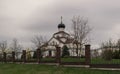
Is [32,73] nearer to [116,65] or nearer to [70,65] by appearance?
[70,65]

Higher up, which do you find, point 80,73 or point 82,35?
point 82,35

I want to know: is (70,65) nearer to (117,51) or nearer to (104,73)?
(104,73)

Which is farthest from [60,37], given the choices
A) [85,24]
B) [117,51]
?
[117,51]

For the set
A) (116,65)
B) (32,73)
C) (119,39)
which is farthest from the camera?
(119,39)

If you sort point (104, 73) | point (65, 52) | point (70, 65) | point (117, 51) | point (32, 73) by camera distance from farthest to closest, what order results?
point (65, 52)
point (117, 51)
point (70, 65)
point (32, 73)
point (104, 73)

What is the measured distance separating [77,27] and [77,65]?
1673cm

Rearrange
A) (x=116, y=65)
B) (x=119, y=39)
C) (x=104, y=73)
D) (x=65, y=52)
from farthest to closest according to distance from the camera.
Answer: (x=119, y=39) → (x=65, y=52) → (x=116, y=65) → (x=104, y=73)

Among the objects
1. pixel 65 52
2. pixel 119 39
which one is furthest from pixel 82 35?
pixel 119 39

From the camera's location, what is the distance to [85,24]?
117ft

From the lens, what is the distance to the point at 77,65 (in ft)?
61.4

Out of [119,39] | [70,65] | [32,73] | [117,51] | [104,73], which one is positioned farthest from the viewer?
[119,39]

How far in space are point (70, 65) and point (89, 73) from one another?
163 inches

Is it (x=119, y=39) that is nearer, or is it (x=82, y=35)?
(x=82, y=35)

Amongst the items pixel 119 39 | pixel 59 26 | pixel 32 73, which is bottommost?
pixel 32 73
